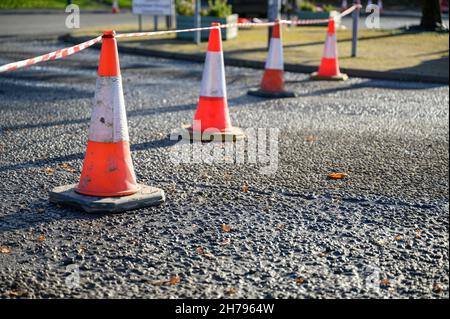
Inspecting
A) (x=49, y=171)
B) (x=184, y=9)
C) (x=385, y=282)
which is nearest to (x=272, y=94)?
(x=49, y=171)

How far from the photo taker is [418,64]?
45.8ft

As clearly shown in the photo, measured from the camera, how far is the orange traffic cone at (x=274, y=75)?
34.4 feet

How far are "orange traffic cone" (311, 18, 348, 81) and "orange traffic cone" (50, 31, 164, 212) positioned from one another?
703 centimetres

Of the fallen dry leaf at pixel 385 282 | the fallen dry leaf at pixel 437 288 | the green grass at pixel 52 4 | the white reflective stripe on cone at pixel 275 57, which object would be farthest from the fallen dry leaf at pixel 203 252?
the green grass at pixel 52 4

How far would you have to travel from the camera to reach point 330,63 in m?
12.5

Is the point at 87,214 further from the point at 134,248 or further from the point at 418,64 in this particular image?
the point at 418,64

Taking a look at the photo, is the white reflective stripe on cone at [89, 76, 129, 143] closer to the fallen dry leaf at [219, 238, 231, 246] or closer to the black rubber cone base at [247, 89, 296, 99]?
the fallen dry leaf at [219, 238, 231, 246]

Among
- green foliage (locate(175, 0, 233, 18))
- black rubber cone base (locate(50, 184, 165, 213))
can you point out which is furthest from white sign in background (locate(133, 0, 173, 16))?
black rubber cone base (locate(50, 184, 165, 213))

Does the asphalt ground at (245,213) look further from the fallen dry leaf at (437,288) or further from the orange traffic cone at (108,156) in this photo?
the orange traffic cone at (108,156)

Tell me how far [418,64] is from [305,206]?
8.93 metres

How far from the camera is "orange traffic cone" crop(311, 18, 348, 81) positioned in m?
12.4

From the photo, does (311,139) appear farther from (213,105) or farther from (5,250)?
(5,250)

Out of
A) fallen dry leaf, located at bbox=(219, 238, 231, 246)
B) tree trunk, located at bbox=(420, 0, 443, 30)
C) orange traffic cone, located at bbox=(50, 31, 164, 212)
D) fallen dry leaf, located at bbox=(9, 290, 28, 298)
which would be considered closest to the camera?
fallen dry leaf, located at bbox=(9, 290, 28, 298)

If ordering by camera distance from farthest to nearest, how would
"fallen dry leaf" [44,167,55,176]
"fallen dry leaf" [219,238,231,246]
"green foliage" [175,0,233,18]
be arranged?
"green foliage" [175,0,233,18] → "fallen dry leaf" [44,167,55,176] → "fallen dry leaf" [219,238,231,246]
